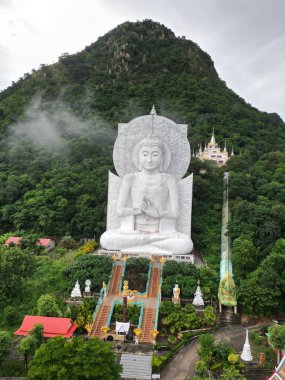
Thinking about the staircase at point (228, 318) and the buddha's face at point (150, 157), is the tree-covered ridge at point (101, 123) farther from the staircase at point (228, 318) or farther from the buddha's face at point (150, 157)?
the buddha's face at point (150, 157)

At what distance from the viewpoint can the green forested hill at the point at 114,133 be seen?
73.2ft

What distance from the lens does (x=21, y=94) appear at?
4400 cm

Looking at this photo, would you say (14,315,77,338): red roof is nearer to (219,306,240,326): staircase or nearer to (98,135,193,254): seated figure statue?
(219,306,240,326): staircase

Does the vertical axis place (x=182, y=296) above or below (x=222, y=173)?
below

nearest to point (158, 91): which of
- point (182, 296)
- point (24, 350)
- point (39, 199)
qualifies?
point (39, 199)

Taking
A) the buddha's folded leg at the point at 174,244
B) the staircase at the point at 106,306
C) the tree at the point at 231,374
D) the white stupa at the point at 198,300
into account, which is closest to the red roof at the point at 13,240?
the staircase at the point at 106,306

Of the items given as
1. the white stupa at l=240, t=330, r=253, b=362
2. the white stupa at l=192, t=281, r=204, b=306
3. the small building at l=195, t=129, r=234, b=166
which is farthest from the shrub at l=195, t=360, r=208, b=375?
the small building at l=195, t=129, r=234, b=166

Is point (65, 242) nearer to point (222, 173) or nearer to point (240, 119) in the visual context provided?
point (222, 173)

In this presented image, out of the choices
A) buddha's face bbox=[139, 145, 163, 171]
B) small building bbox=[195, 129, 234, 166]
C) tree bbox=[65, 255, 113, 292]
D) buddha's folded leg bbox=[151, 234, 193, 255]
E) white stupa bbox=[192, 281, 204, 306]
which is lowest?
white stupa bbox=[192, 281, 204, 306]

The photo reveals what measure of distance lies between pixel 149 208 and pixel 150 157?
99.2 inches

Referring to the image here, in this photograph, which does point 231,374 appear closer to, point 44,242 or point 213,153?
point 44,242

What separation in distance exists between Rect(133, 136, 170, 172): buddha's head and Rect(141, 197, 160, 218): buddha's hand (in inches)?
65.3

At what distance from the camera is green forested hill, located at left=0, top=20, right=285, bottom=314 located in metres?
22.3

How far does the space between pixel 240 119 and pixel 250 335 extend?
119ft
